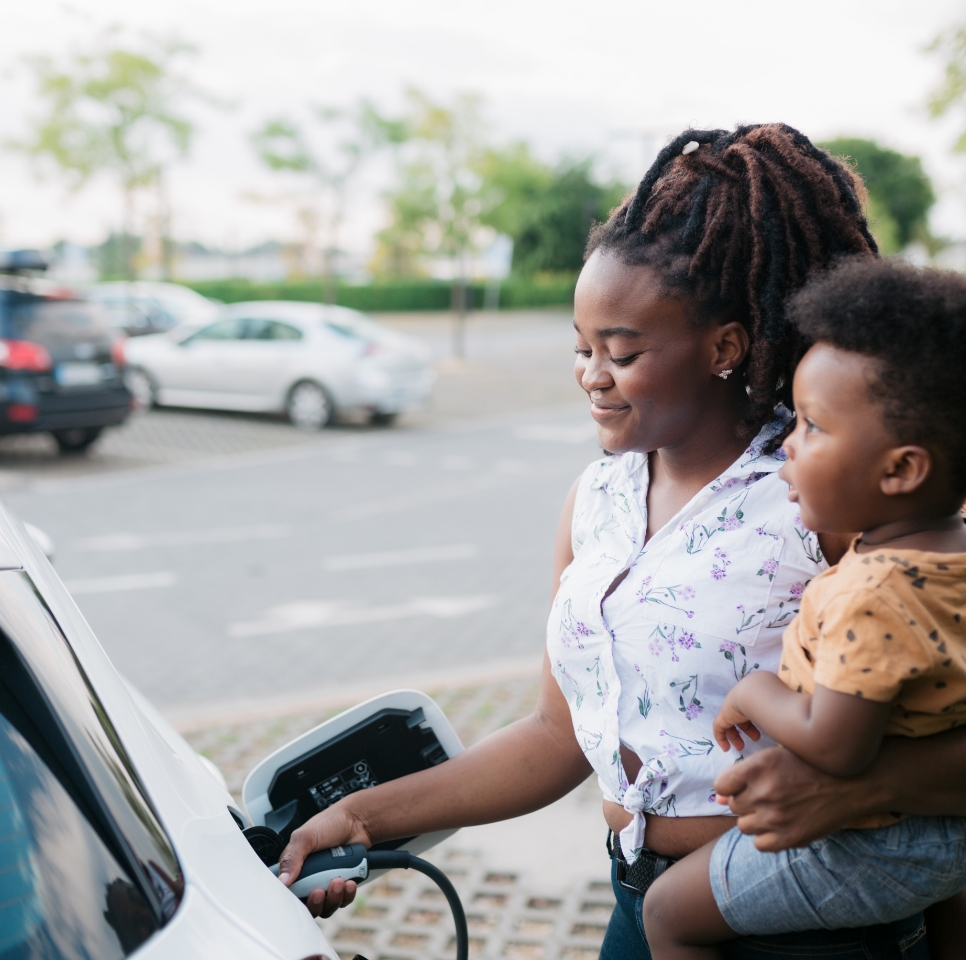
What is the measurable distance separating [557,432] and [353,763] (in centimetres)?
1285

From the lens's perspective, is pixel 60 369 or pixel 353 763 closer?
pixel 353 763

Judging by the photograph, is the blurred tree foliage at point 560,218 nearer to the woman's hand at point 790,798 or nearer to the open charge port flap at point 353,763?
the open charge port flap at point 353,763

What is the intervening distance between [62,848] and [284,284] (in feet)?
148

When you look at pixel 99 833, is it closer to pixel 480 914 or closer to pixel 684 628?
pixel 684 628

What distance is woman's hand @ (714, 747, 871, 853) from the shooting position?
1.29 metres

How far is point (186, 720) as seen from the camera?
4879mm

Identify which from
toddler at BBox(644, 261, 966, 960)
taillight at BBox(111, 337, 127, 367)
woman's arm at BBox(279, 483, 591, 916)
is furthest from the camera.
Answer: taillight at BBox(111, 337, 127, 367)

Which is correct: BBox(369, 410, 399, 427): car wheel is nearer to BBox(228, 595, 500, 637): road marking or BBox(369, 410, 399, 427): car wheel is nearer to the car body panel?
the car body panel

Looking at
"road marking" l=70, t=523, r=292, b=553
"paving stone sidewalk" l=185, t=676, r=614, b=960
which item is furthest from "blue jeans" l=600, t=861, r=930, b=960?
"road marking" l=70, t=523, r=292, b=553

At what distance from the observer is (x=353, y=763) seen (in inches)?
69.5

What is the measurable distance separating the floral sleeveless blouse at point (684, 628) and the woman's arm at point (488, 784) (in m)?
0.18

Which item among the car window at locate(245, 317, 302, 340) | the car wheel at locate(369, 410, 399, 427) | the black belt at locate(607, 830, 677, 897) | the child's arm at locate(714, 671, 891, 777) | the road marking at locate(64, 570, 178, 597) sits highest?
the child's arm at locate(714, 671, 891, 777)

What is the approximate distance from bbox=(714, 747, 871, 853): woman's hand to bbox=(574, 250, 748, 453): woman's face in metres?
0.49

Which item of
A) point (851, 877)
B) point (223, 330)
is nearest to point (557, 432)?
point (223, 330)
